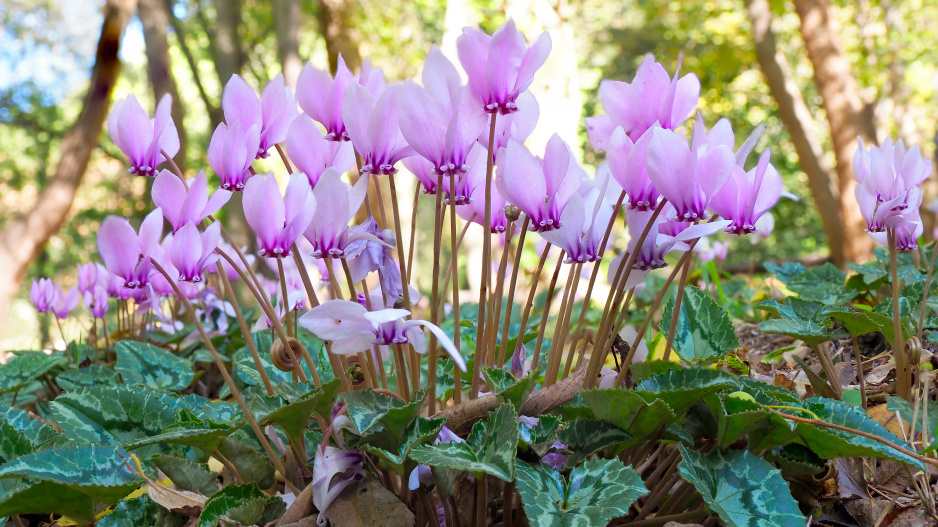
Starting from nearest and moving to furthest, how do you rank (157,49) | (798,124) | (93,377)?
1. (93,377)
2. (798,124)
3. (157,49)

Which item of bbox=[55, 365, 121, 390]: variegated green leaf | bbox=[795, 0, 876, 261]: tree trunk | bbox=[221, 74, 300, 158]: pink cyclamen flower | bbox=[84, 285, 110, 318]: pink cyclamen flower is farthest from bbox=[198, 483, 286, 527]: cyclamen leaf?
bbox=[795, 0, 876, 261]: tree trunk

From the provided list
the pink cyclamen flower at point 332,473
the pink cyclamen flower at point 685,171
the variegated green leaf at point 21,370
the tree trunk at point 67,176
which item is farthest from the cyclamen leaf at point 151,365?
the tree trunk at point 67,176

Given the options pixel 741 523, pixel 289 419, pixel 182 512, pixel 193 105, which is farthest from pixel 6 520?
pixel 193 105

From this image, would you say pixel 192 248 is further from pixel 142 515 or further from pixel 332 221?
pixel 142 515

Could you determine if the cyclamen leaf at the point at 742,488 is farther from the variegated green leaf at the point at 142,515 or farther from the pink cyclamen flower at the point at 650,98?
the variegated green leaf at the point at 142,515

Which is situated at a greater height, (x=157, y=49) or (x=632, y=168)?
(x=157, y=49)

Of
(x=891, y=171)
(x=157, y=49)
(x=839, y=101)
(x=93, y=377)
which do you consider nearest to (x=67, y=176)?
(x=157, y=49)
